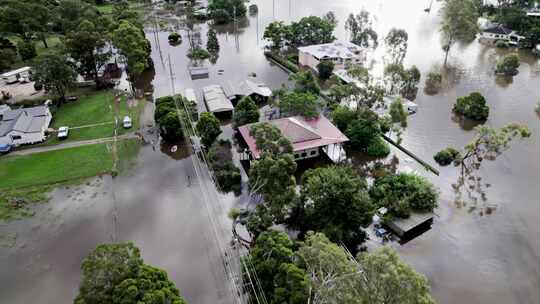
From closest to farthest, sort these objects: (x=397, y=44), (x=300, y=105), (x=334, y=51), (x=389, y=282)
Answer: (x=389, y=282), (x=300, y=105), (x=334, y=51), (x=397, y=44)

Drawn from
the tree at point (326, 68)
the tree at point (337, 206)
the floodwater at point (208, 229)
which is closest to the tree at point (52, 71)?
the floodwater at point (208, 229)

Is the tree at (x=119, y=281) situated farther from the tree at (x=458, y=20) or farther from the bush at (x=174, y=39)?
the bush at (x=174, y=39)

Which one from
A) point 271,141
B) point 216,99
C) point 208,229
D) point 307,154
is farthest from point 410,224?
point 216,99

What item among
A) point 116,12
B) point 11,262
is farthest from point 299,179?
point 116,12

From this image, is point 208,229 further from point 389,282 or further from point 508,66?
point 508,66

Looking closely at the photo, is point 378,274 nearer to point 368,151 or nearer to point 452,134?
point 368,151

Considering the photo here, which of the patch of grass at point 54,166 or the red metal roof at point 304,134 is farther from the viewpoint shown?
the red metal roof at point 304,134

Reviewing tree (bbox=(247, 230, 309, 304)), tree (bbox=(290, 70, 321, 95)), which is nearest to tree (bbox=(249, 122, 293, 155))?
tree (bbox=(247, 230, 309, 304))
